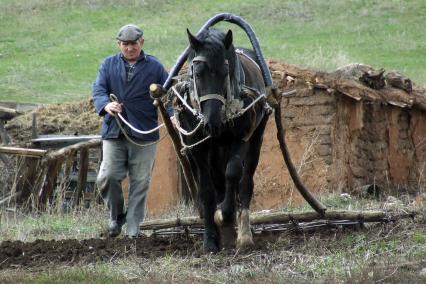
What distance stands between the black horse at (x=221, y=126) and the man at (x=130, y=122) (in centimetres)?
104

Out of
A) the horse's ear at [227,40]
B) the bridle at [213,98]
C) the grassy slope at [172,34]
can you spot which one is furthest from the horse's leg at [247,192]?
the grassy slope at [172,34]

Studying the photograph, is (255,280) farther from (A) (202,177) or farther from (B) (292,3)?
(B) (292,3)

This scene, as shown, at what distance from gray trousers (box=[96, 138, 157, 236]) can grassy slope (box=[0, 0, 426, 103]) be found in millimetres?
16671

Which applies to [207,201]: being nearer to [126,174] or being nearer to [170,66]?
[126,174]

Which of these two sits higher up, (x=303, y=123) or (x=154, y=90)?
(x=154, y=90)

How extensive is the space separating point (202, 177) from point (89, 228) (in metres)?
2.71

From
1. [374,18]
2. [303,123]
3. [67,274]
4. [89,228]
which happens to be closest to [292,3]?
[374,18]

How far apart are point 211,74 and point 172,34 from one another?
107ft

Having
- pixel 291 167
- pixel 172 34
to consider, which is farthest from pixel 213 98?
pixel 172 34

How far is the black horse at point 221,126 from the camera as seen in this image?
33.4 feet

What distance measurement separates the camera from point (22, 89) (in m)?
33.1

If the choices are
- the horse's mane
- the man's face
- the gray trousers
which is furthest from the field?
the man's face

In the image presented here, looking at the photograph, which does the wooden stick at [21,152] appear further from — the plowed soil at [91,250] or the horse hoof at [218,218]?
the horse hoof at [218,218]

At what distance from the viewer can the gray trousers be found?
40.5 ft
